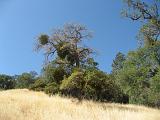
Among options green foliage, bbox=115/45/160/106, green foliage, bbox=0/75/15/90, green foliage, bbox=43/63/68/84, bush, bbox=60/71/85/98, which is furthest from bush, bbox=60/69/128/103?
green foliage, bbox=0/75/15/90

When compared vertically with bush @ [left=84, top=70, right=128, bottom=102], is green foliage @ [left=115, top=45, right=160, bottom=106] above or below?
above

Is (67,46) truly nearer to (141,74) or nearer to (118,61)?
(141,74)

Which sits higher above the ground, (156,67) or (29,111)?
(156,67)

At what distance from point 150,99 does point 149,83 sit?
202 centimetres

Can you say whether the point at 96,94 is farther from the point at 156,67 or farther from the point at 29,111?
the point at 156,67

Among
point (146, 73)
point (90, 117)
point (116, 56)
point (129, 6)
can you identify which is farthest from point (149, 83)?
point (116, 56)

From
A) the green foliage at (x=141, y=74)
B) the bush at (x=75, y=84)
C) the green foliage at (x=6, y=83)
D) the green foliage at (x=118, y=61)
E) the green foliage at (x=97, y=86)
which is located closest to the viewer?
the green foliage at (x=97, y=86)

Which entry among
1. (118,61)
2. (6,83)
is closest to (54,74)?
(118,61)

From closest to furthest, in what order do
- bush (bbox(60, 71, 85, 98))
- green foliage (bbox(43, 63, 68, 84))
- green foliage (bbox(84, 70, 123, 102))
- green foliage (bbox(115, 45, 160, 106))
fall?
1. green foliage (bbox(84, 70, 123, 102))
2. bush (bbox(60, 71, 85, 98))
3. green foliage (bbox(43, 63, 68, 84))
4. green foliage (bbox(115, 45, 160, 106))

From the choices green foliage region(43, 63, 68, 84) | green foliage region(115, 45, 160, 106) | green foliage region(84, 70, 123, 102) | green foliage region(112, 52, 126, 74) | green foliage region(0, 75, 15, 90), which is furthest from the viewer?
green foliage region(0, 75, 15, 90)

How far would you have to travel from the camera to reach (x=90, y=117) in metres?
11.8

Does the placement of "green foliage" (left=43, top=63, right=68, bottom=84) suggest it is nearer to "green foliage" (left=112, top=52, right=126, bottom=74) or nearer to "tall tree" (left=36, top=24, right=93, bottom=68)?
"tall tree" (left=36, top=24, right=93, bottom=68)

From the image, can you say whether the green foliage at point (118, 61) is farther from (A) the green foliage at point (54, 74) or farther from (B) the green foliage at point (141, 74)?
(A) the green foliage at point (54, 74)

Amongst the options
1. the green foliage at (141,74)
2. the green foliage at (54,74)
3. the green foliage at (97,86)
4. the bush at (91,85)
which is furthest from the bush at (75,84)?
the green foliage at (141,74)
